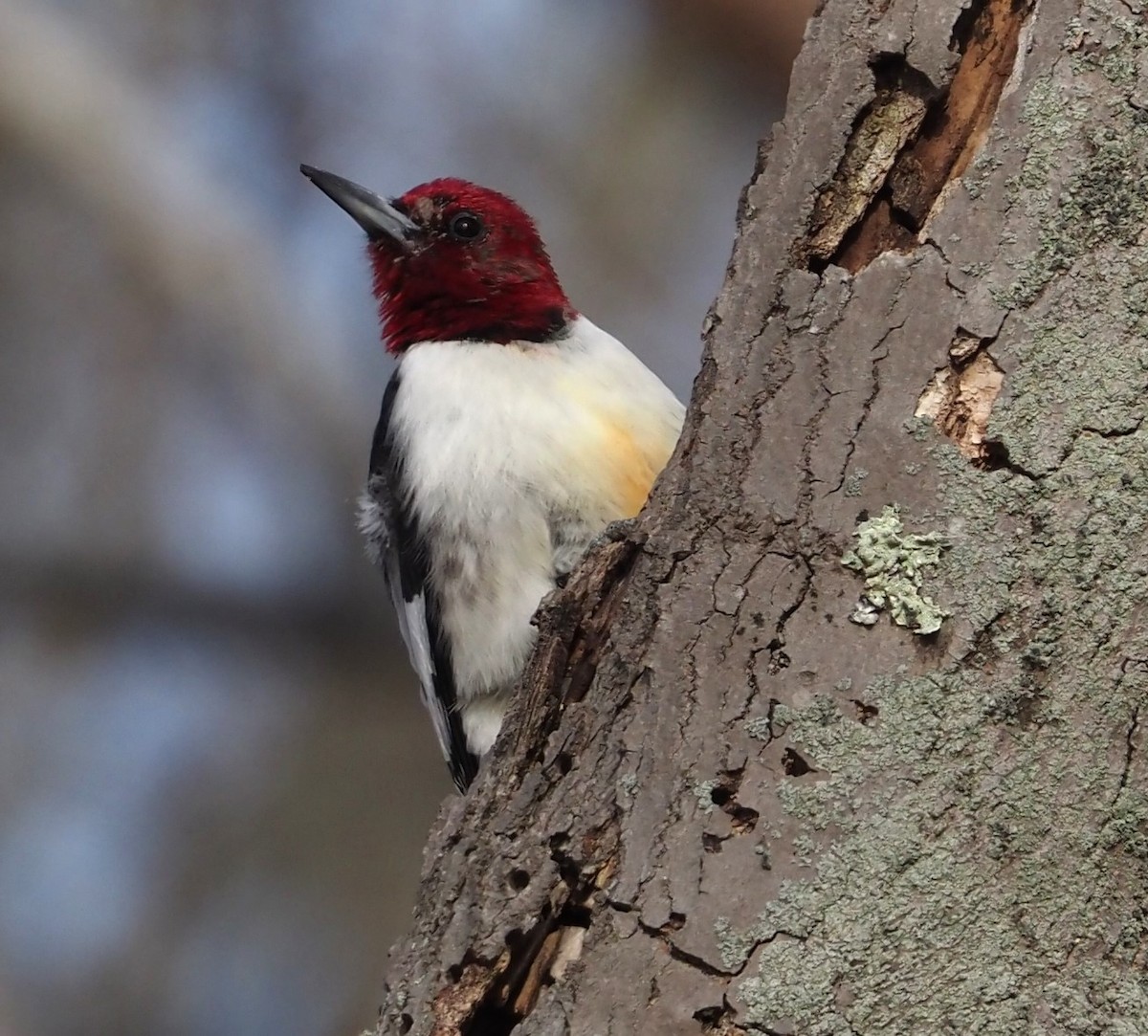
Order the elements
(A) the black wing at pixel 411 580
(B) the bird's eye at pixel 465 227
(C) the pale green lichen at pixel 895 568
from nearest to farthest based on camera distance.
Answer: (C) the pale green lichen at pixel 895 568
(A) the black wing at pixel 411 580
(B) the bird's eye at pixel 465 227

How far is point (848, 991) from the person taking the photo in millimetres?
1977

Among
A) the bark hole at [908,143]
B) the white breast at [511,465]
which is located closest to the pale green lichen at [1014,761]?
the bark hole at [908,143]

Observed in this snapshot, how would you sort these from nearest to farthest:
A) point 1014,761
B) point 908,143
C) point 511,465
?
point 1014,761
point 908,143
point 511,465

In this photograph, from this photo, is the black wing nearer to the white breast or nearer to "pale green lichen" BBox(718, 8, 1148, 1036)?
the white breast

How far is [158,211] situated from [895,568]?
17.4 feet

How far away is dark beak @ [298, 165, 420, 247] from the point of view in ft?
14.6

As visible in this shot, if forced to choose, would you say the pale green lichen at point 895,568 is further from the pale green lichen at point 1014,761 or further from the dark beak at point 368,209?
the dark beak at point 368,209

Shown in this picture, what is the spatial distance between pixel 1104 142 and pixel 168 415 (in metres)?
6.18

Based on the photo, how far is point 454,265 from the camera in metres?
4.38

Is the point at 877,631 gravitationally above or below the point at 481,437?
below

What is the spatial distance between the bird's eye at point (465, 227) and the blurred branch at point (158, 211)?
2357 mm

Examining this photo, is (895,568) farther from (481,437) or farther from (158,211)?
(158,211)

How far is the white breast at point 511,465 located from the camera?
12.1 ft

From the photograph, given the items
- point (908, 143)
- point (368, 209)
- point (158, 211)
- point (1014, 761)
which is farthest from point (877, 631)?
point (158, 211)
